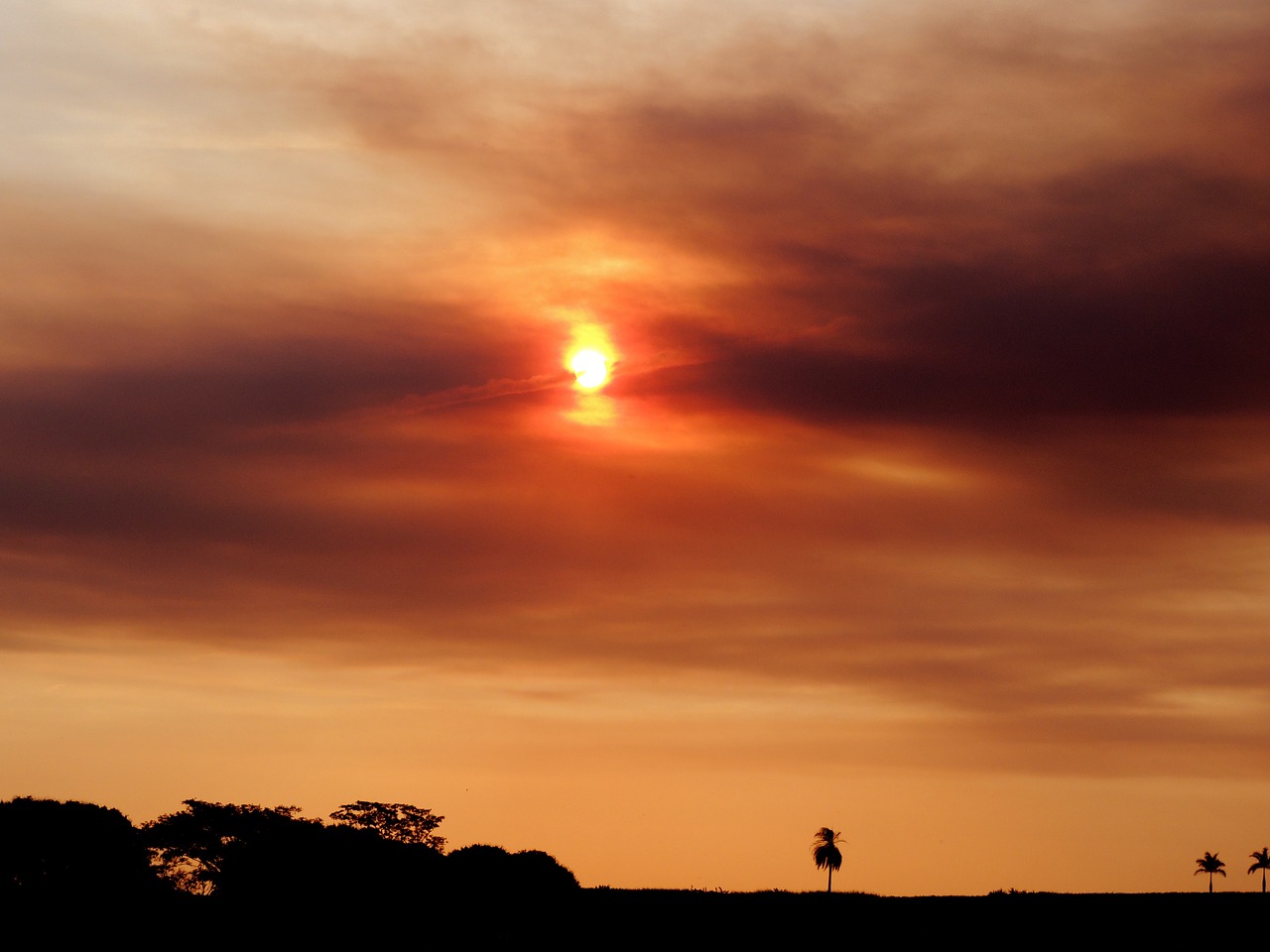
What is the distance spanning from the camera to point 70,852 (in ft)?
410

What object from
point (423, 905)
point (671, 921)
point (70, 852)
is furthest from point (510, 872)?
point (70, 852)

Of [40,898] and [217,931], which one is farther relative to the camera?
[40,898]

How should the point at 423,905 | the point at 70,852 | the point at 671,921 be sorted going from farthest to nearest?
1. the point at 70,852
2. the point at 423,905
3. the point at 671,921

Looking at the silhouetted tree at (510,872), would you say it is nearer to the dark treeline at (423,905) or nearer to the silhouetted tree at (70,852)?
the dark treeline at (423,905)

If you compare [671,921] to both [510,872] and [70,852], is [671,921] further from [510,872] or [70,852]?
[70,852]

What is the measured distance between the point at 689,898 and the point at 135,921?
3533 cm

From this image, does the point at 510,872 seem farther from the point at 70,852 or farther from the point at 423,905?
the point at 70,852

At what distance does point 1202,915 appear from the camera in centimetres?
8744

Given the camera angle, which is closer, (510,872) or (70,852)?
(510,872)

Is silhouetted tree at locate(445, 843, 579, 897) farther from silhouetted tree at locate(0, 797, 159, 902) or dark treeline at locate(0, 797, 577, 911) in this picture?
silhouetted tree at locate(0, 797, 159, 902)

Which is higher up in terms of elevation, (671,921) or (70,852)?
(70,852)

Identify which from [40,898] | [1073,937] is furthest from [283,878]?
[1073,937]

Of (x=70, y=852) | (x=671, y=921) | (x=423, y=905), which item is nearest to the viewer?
(x=671, y=921)

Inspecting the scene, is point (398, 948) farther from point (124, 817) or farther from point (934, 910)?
point (124, 817)
